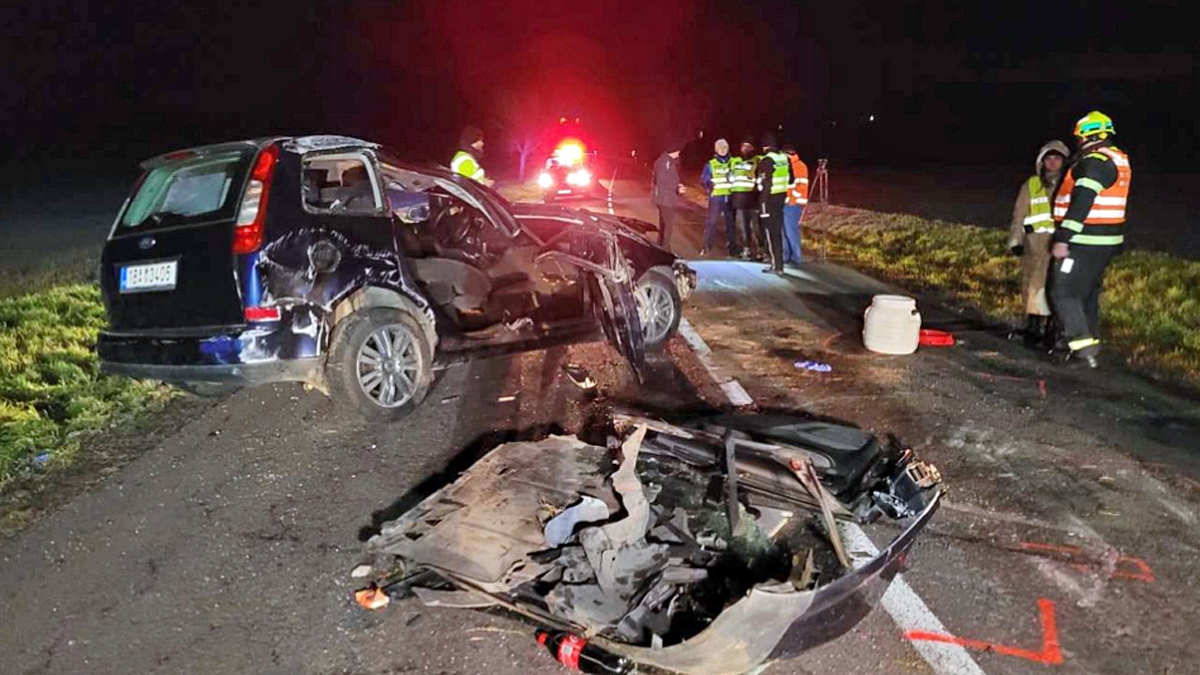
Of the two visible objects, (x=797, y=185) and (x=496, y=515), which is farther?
(x=797, y=185)

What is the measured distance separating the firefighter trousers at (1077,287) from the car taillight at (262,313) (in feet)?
19.1

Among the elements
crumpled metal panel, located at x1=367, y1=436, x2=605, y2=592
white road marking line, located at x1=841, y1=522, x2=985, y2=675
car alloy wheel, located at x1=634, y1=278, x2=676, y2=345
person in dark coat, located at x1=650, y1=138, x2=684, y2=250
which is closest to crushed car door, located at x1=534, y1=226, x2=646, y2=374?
car alloy wheel, located at x1=634, y1=278, x2=676, y2=345

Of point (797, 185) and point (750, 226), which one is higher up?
point (797, 185)

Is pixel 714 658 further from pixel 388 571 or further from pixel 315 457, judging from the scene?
pixel 315 457

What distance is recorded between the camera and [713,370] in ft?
23.6

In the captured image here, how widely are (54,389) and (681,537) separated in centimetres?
A: 534

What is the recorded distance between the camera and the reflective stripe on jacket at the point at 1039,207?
8.04 m

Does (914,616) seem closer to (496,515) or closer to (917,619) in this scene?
(917,619)

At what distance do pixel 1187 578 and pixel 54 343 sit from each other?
828 centimetres

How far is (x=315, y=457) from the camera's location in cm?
543

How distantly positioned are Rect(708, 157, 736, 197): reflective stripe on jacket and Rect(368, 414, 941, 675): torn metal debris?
967 centimetres

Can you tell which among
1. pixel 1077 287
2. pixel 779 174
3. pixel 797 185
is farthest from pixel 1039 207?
pixel 797 185

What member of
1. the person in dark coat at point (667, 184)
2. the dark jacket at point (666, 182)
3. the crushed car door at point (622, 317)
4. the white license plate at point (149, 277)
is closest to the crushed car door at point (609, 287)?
the crushed car door at point (622, 317)

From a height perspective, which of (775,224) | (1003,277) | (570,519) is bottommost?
(1003,277)
